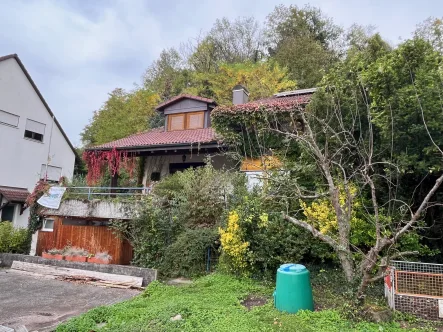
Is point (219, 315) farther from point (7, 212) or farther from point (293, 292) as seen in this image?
point (7, 212)

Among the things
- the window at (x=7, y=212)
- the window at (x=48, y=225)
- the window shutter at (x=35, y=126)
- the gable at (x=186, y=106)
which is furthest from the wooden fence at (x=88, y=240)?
the window shutter at (x=35, y=126)

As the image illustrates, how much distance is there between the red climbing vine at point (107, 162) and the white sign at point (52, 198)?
1.97m

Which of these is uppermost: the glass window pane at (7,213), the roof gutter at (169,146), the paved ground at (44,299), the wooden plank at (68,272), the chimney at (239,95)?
the chimney at (239,95)

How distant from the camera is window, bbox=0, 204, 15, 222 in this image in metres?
17.3

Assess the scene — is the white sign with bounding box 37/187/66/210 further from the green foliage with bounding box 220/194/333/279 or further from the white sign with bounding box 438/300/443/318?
the white sign with bounding box 438/300/443/318

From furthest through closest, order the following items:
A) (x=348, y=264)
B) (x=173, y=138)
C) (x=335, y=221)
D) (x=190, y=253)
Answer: (x=173, y=138) < (x=190, y=253) < (x=335, y=221) < (x=348, y=264)

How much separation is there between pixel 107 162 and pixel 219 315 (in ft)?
38.5

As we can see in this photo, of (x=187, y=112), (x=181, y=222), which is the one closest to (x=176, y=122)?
(x=187, y=112)

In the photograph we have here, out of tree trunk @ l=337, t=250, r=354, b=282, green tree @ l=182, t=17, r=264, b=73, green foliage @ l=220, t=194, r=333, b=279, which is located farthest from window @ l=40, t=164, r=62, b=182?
tree trunk @ l=337, t=250, r=354, b=282

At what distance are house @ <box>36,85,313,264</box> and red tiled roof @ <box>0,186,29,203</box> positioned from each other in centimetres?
502

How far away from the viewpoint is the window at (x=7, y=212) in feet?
56.7

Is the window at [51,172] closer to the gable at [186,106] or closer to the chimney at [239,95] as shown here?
the gable at [186,106]

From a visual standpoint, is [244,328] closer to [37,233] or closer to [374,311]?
[374,311]

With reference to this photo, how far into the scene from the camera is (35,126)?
19484mm
